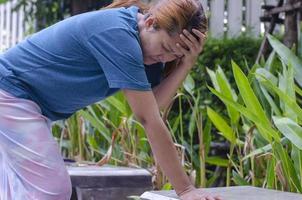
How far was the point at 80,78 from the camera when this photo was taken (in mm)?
2463

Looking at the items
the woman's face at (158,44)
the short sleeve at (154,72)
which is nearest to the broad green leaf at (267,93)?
the short sleeve at (154,72)

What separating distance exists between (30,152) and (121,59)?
0.49 m

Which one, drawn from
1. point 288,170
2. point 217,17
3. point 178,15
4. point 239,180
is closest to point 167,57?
point 178,15

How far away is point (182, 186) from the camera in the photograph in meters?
2.36

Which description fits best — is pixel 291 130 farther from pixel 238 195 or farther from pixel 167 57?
Answer: pixel 167 57

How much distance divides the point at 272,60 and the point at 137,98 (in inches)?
71.6

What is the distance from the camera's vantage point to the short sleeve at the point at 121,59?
227cm

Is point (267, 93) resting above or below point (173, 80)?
below

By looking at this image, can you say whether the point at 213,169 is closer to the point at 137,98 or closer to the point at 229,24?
the point at 229,24

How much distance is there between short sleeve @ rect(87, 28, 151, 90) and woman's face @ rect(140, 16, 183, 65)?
46 millimetres

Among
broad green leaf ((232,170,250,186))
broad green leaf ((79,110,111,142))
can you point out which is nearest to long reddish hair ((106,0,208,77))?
broad green leaf ((232,170,250,186))

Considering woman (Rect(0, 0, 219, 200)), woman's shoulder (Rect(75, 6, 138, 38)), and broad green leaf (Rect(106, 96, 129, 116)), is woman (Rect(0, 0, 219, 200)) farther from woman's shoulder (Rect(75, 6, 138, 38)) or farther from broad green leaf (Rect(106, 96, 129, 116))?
broad green leaf (Rect(106, 96, 129, 116))

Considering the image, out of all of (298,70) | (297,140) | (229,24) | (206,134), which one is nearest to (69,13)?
(229,24)

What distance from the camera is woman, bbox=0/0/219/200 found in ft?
7.58
